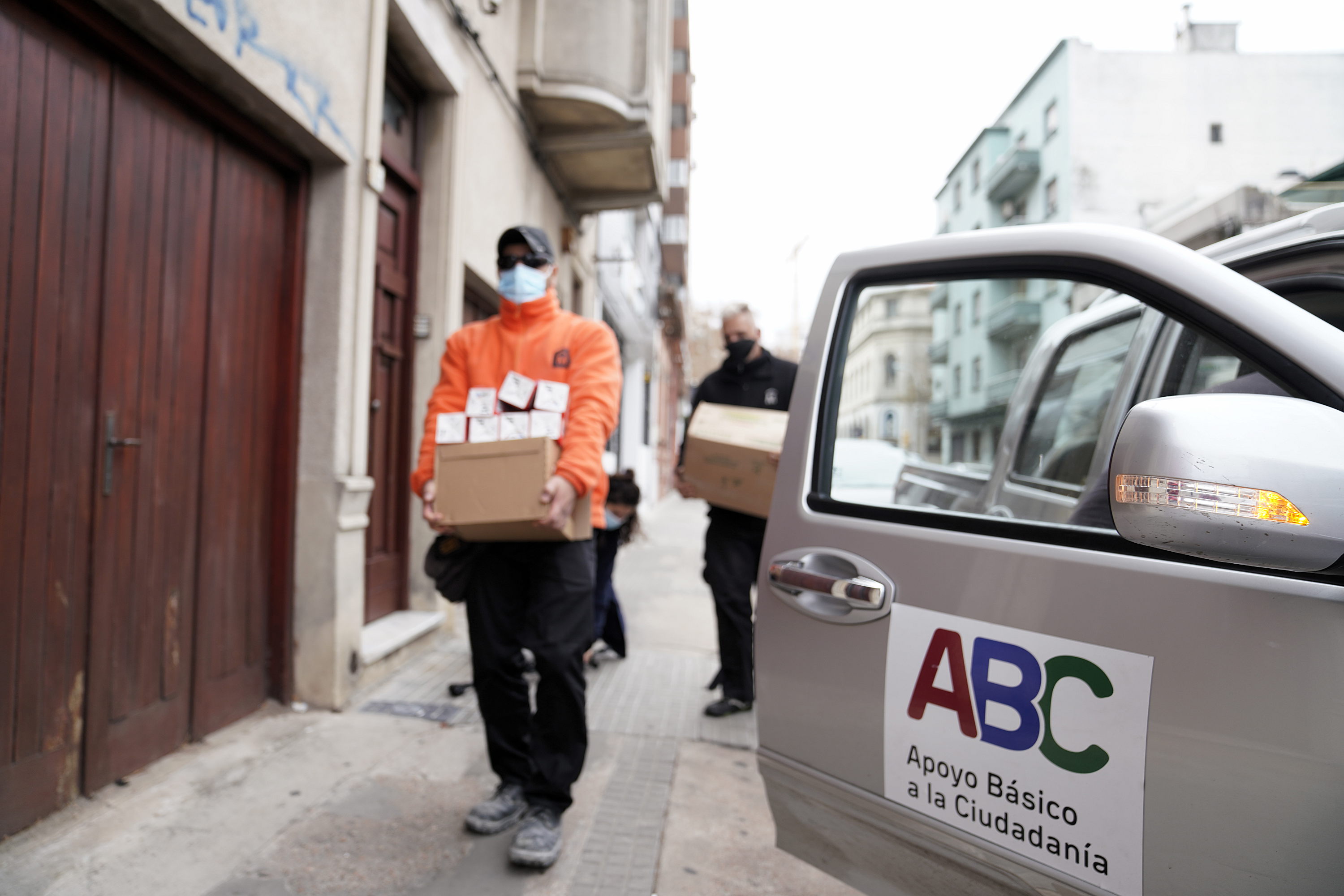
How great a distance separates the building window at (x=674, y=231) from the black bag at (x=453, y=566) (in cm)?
2113

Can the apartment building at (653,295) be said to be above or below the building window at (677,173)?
below

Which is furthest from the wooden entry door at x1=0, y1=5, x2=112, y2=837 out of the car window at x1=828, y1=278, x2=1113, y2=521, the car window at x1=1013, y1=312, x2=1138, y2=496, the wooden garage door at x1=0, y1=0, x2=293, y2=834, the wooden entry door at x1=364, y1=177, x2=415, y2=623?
the car window at x1=1013, y1=312, x2=1138, y2=496

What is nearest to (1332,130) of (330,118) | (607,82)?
(607,82)

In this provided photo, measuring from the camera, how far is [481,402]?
7.81 ft

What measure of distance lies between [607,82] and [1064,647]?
668cm

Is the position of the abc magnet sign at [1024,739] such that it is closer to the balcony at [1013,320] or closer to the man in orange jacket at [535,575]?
the man in orange jacket at [535,575]

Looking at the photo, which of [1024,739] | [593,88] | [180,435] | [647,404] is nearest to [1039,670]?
A: [1024,739]

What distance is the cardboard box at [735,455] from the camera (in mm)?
3131

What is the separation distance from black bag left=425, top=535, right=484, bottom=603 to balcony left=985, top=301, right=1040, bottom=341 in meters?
1.86

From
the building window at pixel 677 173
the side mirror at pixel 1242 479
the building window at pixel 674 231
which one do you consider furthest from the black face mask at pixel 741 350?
the building window at pixel 674 231

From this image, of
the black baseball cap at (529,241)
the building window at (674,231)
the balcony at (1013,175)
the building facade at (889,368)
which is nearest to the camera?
the building facade at (889,368)

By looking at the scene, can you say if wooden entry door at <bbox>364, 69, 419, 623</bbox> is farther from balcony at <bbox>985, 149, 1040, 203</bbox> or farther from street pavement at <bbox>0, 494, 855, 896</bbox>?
balcony at <bbox>985, 149, 1040, 203</bbox>

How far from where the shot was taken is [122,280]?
8.35 ft

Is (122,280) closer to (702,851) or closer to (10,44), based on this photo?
(10,44)
